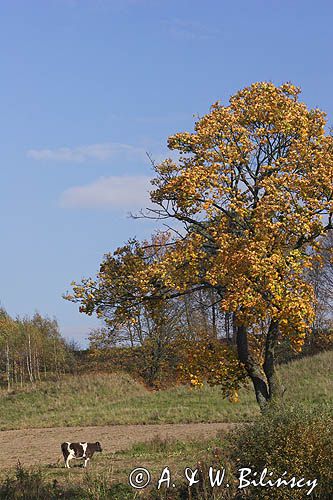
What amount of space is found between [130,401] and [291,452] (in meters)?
28.7

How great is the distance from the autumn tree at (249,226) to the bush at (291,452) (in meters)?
3.55

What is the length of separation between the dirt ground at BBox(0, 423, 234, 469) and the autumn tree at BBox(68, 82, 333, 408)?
18.7 feet

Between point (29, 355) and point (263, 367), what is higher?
point (29, 355)

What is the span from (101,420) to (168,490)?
22245mm

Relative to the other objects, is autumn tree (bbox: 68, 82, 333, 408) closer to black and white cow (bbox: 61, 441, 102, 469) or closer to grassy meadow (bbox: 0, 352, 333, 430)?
black and white cow (bbox: 61, 441, 102, 469)

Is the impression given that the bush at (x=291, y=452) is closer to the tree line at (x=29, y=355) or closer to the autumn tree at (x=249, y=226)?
the autumn tree at (x=249, y=226)

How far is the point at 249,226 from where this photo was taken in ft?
49.6

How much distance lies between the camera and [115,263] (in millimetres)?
16766

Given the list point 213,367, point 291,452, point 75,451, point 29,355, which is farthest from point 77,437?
point 29,355

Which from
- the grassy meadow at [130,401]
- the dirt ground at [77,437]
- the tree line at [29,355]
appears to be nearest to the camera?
the dirt ground at [77,437]

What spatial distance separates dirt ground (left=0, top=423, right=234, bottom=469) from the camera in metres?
20.8

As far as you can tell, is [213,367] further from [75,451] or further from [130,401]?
[130,401]

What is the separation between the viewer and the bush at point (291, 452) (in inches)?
367

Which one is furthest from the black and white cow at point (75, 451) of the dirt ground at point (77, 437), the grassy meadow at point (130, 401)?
the grassy meadow at point (130, 401)
